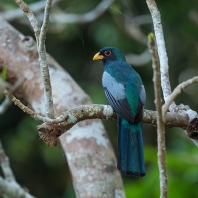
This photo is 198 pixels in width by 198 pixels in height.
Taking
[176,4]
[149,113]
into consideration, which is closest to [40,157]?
[176,4]

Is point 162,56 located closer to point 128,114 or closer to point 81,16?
point 128,114

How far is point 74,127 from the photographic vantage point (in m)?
3.32

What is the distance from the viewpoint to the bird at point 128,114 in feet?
8.46

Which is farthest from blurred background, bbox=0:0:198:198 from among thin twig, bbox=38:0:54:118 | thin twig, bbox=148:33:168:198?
thin twig, bbox=148:33:168:198

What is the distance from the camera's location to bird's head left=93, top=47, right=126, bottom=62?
355cm

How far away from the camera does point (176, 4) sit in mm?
6090

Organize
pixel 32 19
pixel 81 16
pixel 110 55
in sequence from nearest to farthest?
pixel 32 19 < pixel 110 55 < pixel 81 16

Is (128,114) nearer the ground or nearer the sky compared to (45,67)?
nearer the ground

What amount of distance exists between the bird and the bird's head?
0.38m

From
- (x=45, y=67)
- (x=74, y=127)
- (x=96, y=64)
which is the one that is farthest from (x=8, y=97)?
(x=96, y=64)

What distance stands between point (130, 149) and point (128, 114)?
0.17 meters

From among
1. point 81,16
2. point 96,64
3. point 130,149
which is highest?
point 81,16

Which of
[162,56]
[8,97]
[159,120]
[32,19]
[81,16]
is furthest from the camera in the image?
[81,16]

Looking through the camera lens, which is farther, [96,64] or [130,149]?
[96,64]
